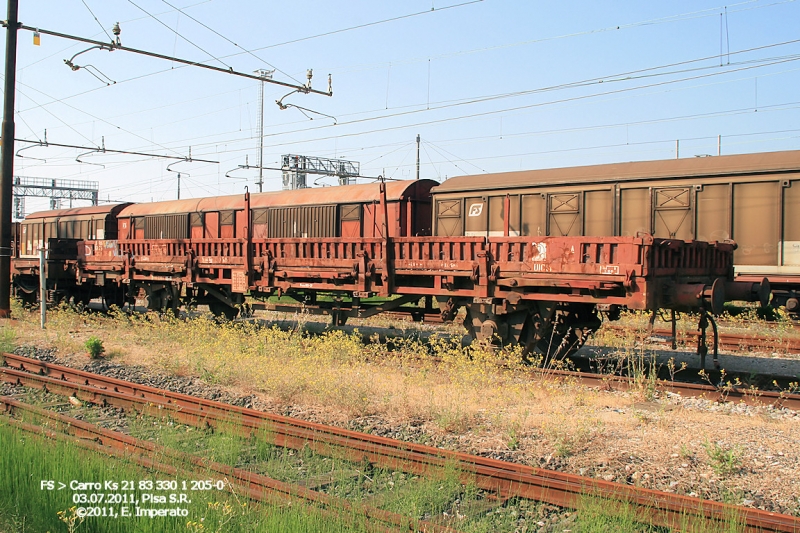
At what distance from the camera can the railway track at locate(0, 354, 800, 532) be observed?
427 centimetres

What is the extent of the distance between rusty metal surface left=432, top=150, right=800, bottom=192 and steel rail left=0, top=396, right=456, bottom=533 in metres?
11.5

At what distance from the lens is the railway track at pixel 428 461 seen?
14.0ft

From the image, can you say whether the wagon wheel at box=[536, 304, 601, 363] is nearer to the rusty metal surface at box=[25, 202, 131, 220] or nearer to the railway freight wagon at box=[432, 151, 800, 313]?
the railway freight wagon at box=[432, 151, 800, 313]

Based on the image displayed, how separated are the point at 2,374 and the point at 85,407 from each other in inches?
112

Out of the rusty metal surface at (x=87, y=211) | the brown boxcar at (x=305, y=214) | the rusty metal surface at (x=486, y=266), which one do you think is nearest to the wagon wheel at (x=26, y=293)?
the rusty metal surface at (x=87, y=211)

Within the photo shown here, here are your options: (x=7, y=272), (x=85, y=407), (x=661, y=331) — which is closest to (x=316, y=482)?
(x=85, y=407)

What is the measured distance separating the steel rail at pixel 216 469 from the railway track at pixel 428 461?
936mm

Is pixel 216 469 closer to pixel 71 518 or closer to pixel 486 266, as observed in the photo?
pixel 71 518

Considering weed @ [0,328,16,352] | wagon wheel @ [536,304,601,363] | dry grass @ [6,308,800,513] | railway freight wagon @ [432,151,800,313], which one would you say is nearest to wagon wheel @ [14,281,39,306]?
weed @ [0,328,16,352]

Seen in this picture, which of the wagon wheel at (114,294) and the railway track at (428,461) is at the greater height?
the wagon wheel at (114,294)

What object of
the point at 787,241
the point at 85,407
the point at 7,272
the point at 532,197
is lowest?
the point at 85,407

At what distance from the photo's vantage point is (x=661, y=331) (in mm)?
14320

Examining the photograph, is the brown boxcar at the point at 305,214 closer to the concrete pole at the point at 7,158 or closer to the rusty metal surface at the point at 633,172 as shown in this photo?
the rusty metal surface at the point at 633,172

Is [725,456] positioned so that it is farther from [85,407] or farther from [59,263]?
[59,263]
